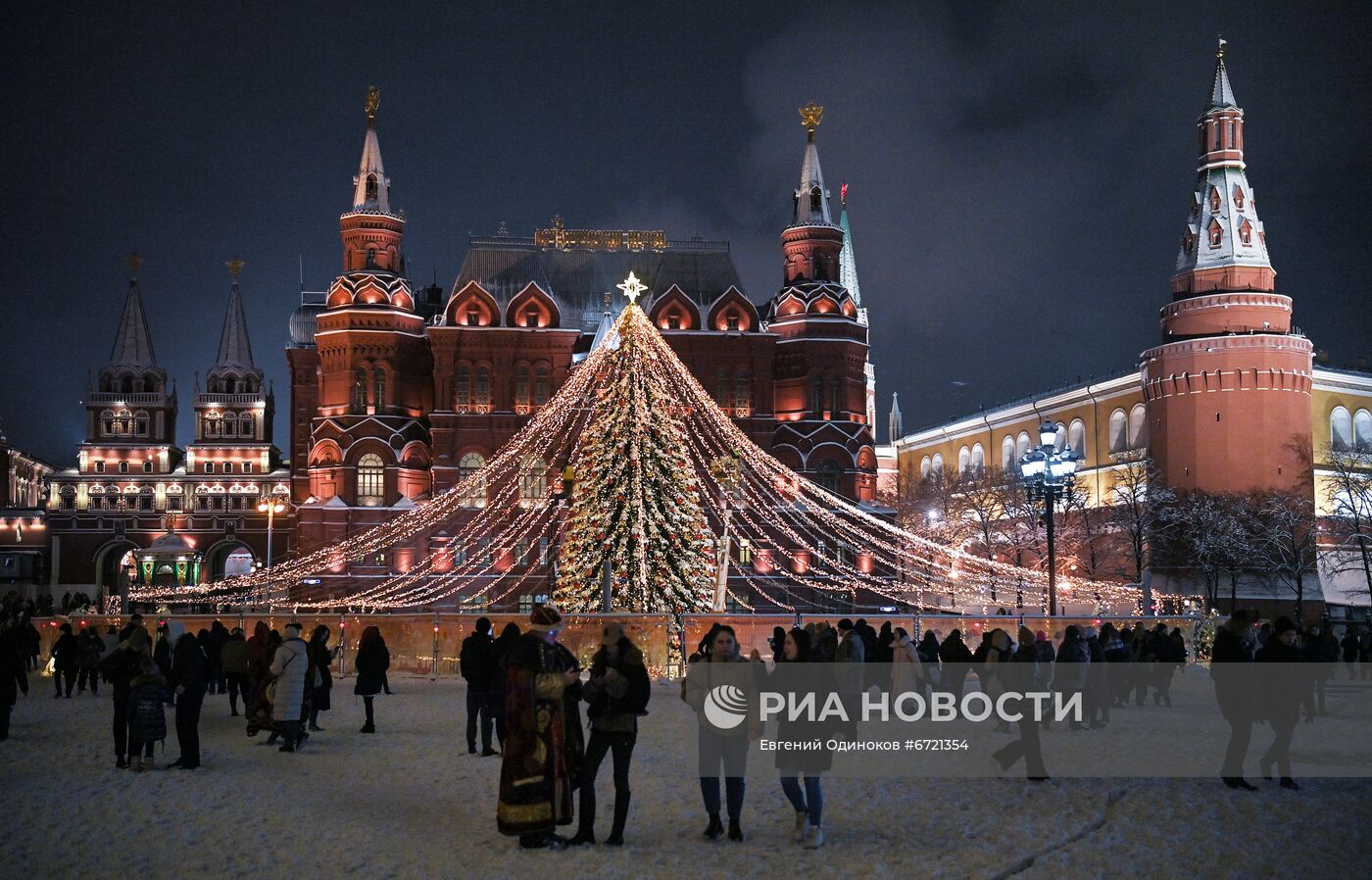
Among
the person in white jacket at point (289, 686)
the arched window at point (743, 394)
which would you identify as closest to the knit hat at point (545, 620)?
the person in white jacket at point (289, 686)

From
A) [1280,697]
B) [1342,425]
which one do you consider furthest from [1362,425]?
[1280,697]

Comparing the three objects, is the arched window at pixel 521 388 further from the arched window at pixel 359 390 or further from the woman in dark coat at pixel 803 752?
the woman in dark coat at pixel 803 752

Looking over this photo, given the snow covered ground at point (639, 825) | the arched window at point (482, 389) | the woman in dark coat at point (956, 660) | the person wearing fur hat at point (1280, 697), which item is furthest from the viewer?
the arched window at point (482, 389)

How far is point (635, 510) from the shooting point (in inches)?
1170

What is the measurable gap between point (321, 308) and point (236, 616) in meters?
45.9

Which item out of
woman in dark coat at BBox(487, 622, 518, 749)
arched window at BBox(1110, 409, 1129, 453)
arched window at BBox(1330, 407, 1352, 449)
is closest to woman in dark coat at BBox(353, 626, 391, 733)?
woman in dark coat at BBox(487, 622, 518, 749)

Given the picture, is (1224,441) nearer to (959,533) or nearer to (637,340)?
(959,533)

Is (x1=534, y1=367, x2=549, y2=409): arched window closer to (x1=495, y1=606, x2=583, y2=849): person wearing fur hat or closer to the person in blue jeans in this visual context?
the person in blue jeans

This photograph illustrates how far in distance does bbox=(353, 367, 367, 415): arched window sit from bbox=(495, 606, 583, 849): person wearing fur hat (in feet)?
172

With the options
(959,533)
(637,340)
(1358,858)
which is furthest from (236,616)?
(959,533)

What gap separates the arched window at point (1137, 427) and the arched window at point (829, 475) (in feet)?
79.5

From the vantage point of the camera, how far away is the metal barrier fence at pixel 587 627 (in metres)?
26.4

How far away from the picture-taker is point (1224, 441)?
210ft

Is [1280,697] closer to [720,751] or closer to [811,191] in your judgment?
[720,751]
